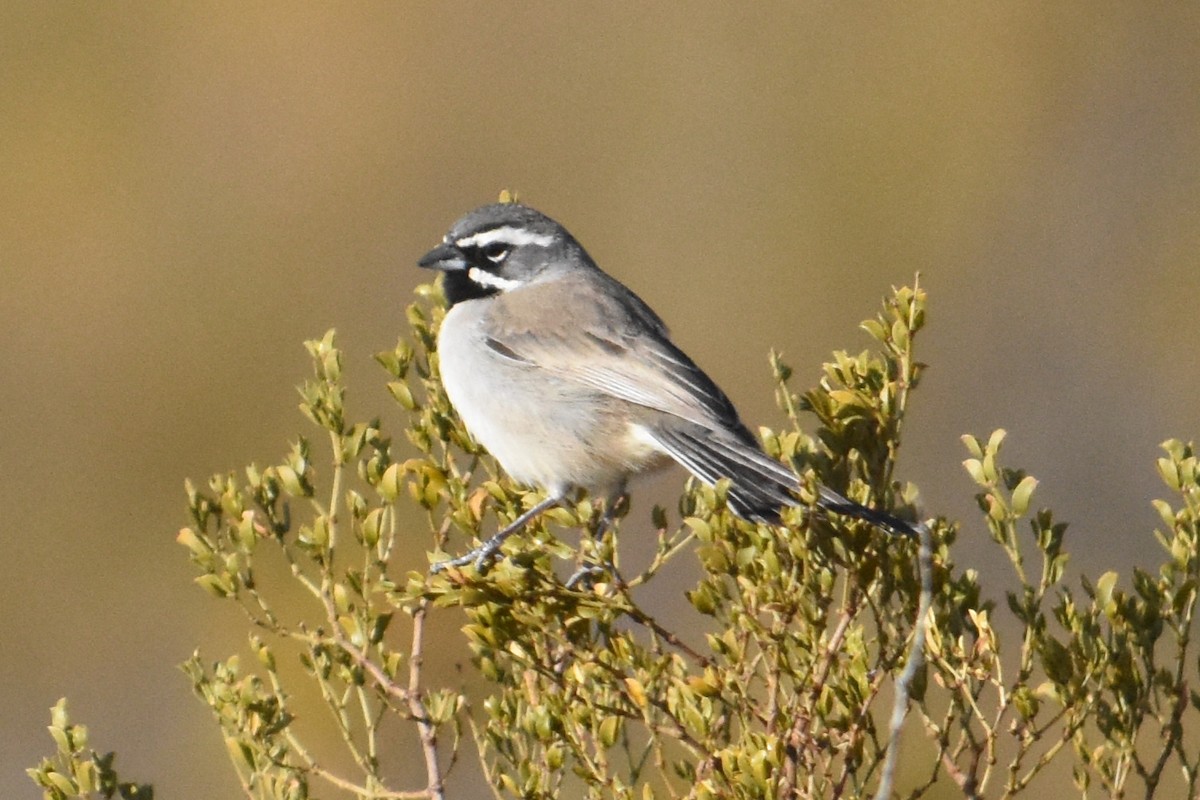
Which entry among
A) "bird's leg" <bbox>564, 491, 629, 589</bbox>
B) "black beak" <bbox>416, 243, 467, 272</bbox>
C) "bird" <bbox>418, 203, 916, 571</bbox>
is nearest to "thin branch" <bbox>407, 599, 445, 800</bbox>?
"bird" <bbox>418, 203, 916, 571</bbox>

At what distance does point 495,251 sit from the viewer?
524cm

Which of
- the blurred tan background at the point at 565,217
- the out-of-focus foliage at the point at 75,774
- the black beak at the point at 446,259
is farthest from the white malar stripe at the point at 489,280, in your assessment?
the blurred tan background at the point at 565,217

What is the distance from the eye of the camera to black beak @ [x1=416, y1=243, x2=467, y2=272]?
507 cm

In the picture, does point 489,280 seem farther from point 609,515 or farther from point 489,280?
point 609,515

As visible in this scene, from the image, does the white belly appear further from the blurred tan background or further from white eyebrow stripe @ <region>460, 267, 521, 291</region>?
the blurred tan background

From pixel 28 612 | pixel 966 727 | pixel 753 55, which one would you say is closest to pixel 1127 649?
pixel 966 727

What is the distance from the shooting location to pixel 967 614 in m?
3.54

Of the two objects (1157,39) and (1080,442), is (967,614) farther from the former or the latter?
(1157,39)

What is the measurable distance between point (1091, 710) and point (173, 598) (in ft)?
26.9

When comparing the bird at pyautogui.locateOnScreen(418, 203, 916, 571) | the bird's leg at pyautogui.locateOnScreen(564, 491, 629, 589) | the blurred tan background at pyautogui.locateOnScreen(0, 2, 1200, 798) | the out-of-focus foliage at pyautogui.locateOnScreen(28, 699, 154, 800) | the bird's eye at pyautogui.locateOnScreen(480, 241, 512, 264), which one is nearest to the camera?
the out-of-focus foliage at pyautogui.locateOnScreen(28, 699, 154, 800)

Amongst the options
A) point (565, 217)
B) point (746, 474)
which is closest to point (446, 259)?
point (746, 474)

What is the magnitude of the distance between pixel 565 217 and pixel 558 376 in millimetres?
7406

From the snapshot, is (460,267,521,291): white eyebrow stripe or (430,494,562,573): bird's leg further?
(460,267,521,291): white eyebrow stripe

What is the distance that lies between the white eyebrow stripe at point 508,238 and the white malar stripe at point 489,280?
0.38 ft
